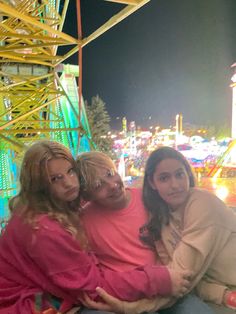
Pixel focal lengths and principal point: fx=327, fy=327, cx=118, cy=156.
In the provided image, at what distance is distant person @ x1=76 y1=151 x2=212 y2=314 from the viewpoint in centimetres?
133

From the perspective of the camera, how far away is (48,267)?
3.74ft

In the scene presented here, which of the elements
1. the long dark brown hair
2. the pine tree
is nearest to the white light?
the long dark brown hair

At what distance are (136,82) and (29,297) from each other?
653 inches

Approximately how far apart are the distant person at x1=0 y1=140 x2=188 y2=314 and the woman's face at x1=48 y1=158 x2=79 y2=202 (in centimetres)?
1

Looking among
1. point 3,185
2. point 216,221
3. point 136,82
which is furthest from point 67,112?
point 136,82

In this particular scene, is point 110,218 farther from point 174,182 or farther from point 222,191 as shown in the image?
point 222,191

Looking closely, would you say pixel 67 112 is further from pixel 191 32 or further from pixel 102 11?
pixel 191 32

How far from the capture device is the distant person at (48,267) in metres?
1.15

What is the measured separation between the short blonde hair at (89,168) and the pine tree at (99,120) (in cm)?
Result: 1476

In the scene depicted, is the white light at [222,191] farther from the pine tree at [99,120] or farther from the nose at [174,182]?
the pine tree at [99,120]

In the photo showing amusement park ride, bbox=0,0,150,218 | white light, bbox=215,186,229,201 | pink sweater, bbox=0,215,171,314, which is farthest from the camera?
white light, bbox=215,186,229,201

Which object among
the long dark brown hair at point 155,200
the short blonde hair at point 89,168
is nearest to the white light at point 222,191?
the long dark brown hair at point 155,200

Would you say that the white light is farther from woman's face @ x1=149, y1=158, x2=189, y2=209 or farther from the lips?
the lips

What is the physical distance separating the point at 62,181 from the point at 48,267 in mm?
333
